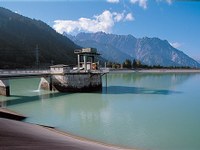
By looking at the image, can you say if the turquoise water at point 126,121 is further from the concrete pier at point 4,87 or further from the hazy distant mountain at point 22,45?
the hazy distant mountain at point 22,45

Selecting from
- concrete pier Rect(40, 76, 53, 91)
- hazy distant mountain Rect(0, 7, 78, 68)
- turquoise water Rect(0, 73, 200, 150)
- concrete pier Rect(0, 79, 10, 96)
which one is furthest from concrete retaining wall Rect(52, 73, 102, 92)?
hazy distant mountain Rect(0, 7, 78, 68)

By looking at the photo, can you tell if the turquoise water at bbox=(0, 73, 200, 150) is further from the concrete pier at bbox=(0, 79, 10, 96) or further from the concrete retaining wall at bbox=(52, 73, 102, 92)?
the concrete retaining wall at bbox=(52, 73, 102, 92)

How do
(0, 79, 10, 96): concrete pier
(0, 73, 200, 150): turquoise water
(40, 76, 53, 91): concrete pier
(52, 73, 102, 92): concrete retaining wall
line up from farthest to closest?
(40, 76, 53, 91): concrete pier < (52, 73, 102, 92): concrete retaining wall < (0, 79, 10, 96): concrete pier < (0, 73, 200, 150): turquoise water

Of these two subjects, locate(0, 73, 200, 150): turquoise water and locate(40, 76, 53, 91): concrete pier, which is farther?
locate(40, 76, 53, 91): concrete pier

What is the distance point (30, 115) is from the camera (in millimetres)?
22609

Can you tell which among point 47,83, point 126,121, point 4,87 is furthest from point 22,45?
point 126,121

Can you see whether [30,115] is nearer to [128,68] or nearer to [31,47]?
[128,68]

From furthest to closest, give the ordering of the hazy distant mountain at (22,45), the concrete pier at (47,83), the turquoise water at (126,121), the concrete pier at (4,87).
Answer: the hazy distant mountain at (22,45) → the concrete pier at (47,83) → the concrete pier at (4,87) → the turquoise water at (126,121)

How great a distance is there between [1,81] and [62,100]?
890cm

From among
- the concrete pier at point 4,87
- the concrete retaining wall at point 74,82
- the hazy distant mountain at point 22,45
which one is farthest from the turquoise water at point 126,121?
the hazy distant mountain at point 22,45

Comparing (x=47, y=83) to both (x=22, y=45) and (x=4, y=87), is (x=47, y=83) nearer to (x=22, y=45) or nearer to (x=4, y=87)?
(x=4, y=87)

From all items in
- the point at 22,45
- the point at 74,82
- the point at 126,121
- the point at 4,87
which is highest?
the point at 22,45

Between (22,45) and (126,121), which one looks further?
(22,45)

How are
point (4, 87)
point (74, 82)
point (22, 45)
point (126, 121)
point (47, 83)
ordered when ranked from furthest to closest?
1. point (22, 45)
2. point (47, 83)
3. point (74, 82)
4. point (4, 87)
5. point (126, 121)
